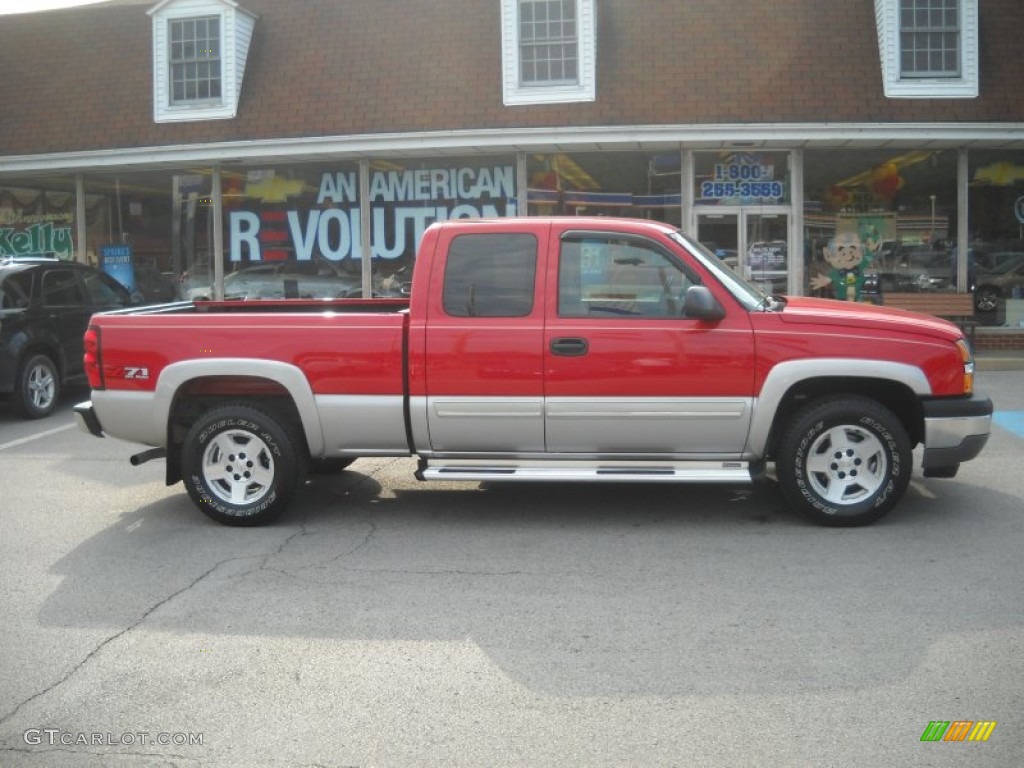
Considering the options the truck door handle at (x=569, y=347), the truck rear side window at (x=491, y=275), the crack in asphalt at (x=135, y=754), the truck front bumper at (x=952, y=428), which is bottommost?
the crack in asphalt at (x=135, y=754)

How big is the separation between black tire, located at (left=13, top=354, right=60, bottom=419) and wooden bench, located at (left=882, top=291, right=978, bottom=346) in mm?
11583

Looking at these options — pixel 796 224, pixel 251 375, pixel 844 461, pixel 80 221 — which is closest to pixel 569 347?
pixel 844 461

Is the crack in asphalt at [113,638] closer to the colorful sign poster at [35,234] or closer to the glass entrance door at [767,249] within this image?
the glass entrance door at [767,249]

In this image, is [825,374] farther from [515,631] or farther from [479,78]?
[479,78]

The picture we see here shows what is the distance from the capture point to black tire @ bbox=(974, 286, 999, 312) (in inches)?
615

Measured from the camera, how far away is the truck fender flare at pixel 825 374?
245 inches

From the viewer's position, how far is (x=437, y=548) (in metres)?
6.20

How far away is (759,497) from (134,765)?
4809 millimetres

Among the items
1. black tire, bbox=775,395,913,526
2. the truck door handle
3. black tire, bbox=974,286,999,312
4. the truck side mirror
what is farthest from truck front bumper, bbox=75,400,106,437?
black tire, bbox=974,286,999,312

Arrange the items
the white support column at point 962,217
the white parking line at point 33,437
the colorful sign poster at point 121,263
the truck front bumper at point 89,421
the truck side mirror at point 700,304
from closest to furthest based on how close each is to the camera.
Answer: the truck side mirror at point 700,304 → the truck front bumper at point 89,421 → the white parking line at point 33,437 → the white support column at point 962,217 → the colorful sign poster at point 121,263

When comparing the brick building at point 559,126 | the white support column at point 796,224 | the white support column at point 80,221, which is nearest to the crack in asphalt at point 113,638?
the brick building at point 559,126

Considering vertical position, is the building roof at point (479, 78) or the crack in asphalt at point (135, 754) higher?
the building roof at point (479, 78)

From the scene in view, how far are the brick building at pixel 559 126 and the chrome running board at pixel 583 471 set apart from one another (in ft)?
29.8

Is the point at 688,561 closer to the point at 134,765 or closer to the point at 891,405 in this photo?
the point at 891,405
